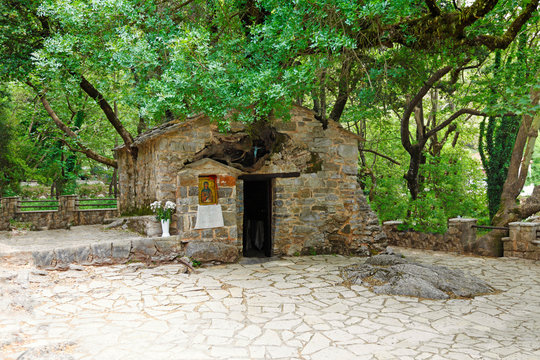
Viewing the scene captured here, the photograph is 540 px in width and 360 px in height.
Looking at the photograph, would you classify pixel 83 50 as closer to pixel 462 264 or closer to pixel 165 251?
pixel 165 251

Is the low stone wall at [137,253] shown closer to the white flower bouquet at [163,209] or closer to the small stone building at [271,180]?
the small stone building at [271,180]

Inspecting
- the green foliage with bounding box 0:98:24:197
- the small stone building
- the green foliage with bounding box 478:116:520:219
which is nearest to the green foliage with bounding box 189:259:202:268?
the small stone building

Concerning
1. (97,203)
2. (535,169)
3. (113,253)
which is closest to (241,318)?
(113,253)

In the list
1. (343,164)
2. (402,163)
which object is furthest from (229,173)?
(402,163)

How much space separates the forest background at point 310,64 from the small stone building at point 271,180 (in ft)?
2.56

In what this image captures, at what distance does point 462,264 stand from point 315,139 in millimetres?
4744

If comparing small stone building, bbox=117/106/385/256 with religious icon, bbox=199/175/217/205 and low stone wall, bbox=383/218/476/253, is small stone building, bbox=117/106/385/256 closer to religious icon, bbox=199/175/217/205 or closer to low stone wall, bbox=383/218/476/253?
religious icon, bbox=199/175/217/205

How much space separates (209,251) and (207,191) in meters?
1.33

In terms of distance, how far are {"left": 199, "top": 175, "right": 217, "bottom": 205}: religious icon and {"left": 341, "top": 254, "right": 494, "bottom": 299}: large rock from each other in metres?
3.29

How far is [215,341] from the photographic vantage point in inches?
169

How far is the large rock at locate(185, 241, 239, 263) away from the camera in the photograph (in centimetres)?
813

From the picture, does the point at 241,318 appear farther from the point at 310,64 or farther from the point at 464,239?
the point at 464,239

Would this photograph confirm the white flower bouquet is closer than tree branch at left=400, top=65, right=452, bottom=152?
Yes

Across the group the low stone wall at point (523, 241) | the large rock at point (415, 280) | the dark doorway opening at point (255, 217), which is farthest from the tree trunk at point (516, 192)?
the dark doorway opening at point (255, 217)
